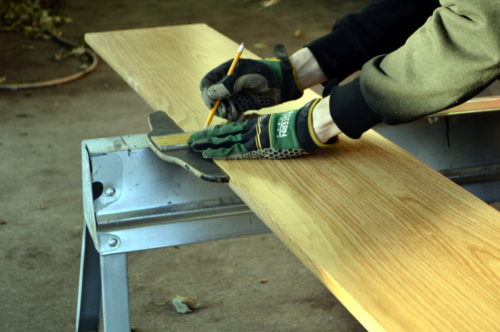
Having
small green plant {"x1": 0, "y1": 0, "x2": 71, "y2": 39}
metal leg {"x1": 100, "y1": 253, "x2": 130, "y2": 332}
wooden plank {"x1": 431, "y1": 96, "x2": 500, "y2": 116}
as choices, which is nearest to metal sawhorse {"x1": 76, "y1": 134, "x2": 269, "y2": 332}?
metal leg {"x1": 100, "y1": 253, "x2": 130, "y2": 332}

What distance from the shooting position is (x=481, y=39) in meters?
1.18

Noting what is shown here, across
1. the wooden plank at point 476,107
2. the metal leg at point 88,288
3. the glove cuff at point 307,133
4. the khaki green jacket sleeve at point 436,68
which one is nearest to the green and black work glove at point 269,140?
the glove cuff at point 307,133

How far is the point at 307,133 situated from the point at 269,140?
0.27ft

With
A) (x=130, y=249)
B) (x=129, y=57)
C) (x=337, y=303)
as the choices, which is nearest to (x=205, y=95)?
(x=130, y=249)

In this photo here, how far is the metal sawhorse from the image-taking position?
Answer: 1.51m

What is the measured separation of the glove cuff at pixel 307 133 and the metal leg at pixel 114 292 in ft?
1.50

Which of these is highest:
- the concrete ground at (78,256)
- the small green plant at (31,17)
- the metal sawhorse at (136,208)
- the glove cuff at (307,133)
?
the glove cuff at (307,133)

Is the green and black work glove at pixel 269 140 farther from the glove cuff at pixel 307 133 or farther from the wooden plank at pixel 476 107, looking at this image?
the wooden plank at pixel 476 107

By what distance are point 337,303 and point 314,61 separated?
0.87 meters

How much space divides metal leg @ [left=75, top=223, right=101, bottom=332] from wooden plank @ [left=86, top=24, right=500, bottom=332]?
1.42 ft

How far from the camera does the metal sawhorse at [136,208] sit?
59.4 inches

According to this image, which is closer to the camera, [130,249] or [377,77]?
[377,77]

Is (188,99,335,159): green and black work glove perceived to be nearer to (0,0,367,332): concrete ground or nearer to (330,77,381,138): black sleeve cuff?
(330,77,381,138): black sleeve cuff

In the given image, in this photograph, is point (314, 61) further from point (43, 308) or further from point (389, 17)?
point (43, 308)
